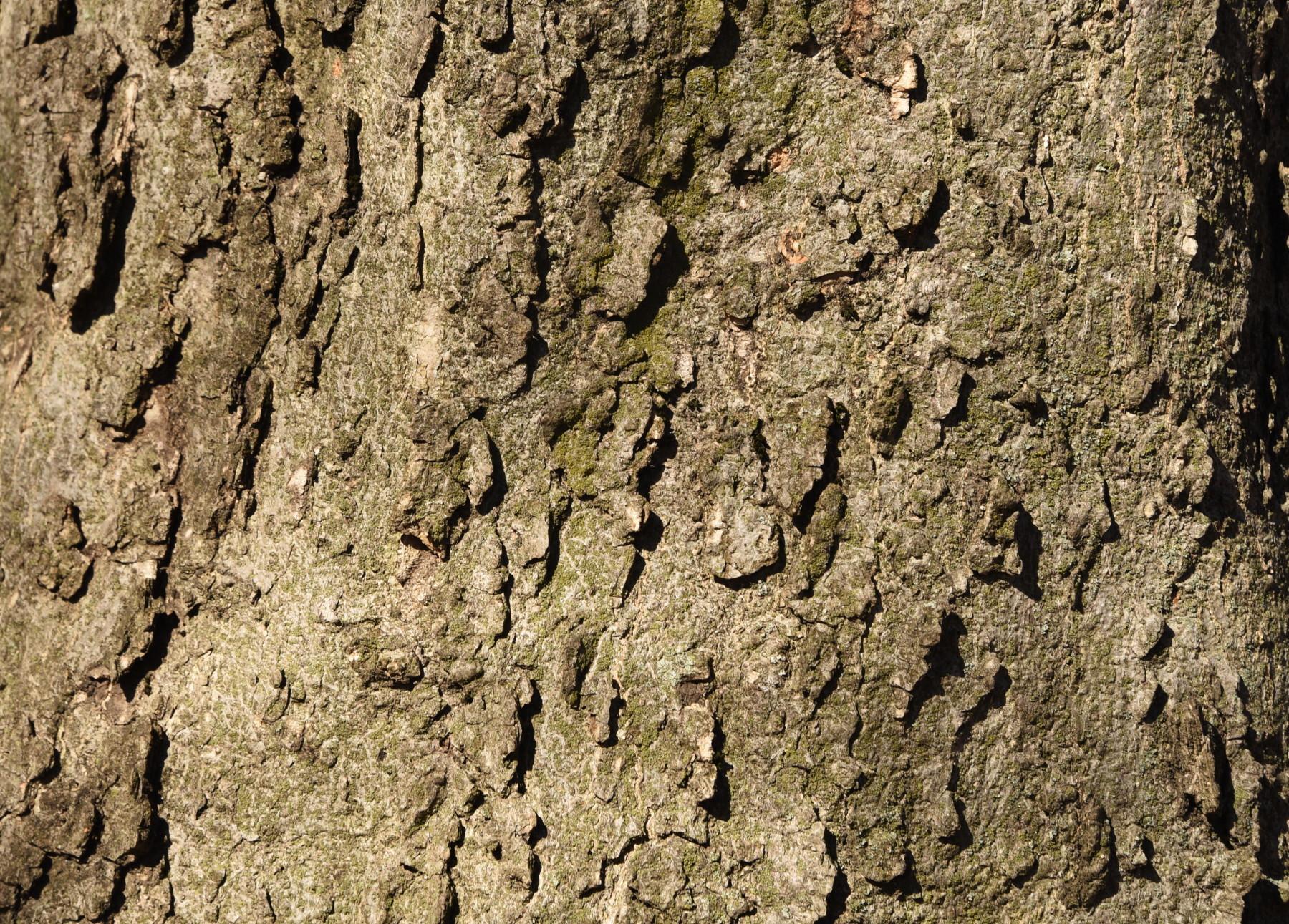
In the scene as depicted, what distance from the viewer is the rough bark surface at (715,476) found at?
4.21 ft

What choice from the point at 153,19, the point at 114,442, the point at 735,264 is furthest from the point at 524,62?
the point at 114,442

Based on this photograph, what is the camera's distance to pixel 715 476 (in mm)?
1319

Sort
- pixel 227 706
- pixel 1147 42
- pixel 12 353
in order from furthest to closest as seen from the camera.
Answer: pixel 12 353 → pixel 227 706 → pixel 1147 42

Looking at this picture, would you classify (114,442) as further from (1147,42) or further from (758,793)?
(1147,42)

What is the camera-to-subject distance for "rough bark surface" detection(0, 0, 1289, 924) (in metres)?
1.28

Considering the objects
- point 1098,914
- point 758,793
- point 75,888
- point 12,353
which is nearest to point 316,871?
point 75,888

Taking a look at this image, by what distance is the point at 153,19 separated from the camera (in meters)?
1.40

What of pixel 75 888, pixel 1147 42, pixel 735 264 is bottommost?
pixel 75 888

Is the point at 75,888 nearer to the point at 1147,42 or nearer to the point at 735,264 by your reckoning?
the point at 735,264

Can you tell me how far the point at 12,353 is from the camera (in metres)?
1.52

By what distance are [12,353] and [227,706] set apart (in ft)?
2.22

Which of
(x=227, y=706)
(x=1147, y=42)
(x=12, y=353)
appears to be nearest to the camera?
(x=1147, y=42)

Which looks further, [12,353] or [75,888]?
[12,353]

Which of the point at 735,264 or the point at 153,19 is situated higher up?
the point at 153,19
